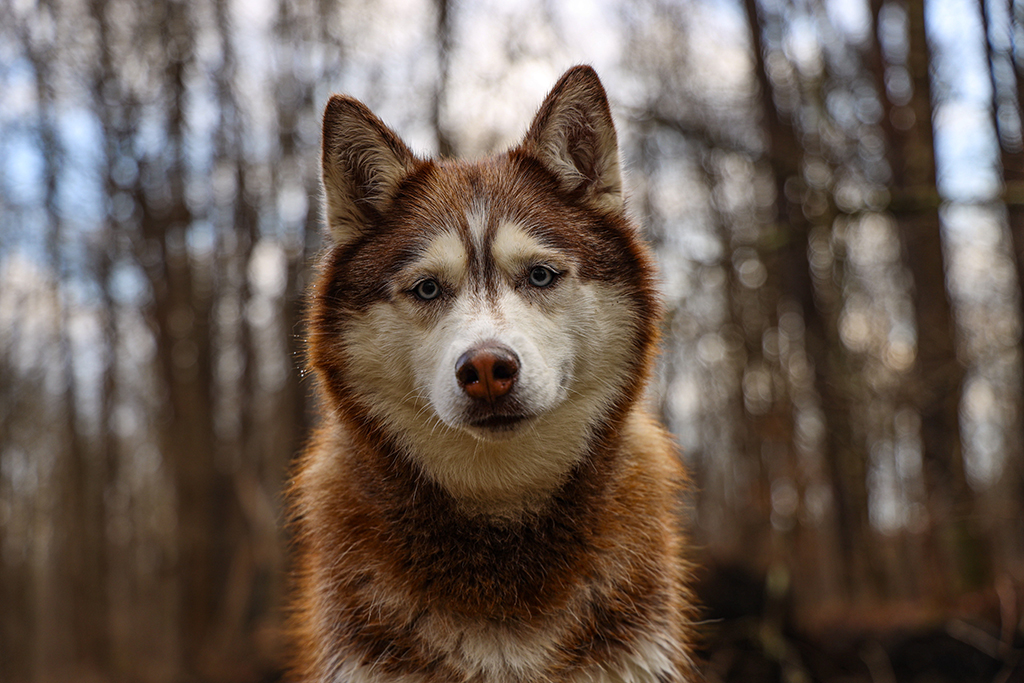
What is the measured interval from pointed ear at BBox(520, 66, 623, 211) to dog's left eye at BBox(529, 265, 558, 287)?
55cm

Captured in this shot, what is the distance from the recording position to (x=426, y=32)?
10812 mm

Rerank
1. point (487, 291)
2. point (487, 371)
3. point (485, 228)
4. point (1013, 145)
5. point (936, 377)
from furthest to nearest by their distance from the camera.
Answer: point (936, 377), point (1013, 145), point (485, 228), point (487, 291), point (487, 371)

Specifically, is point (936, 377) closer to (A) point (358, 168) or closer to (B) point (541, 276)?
(B) point (541, 276)

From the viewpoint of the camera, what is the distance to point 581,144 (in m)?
3.34

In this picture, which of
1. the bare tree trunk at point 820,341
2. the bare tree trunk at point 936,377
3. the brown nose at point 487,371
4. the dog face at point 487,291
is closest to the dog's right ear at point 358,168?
the dog face at point 487,291

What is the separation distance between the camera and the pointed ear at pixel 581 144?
3.28 m

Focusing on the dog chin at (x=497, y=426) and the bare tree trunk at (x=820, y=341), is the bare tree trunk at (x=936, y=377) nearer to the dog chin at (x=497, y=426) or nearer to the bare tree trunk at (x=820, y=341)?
the bare tree trunk at (x=820, y=341)

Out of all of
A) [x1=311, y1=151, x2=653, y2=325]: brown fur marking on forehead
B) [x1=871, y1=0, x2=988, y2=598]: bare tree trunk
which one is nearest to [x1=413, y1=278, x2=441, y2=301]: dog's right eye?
[x1=311, y1=151, x2=653, y2=325]: brown fur marking on forehead

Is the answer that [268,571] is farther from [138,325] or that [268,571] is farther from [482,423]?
[482,423]

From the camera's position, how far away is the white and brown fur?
272cm

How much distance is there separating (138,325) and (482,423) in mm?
13536

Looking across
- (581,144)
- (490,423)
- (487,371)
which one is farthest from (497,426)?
(581,144)

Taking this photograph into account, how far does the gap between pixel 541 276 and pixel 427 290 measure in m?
0.46

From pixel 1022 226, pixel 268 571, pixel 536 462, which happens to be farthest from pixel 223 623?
pixel 1022 226
